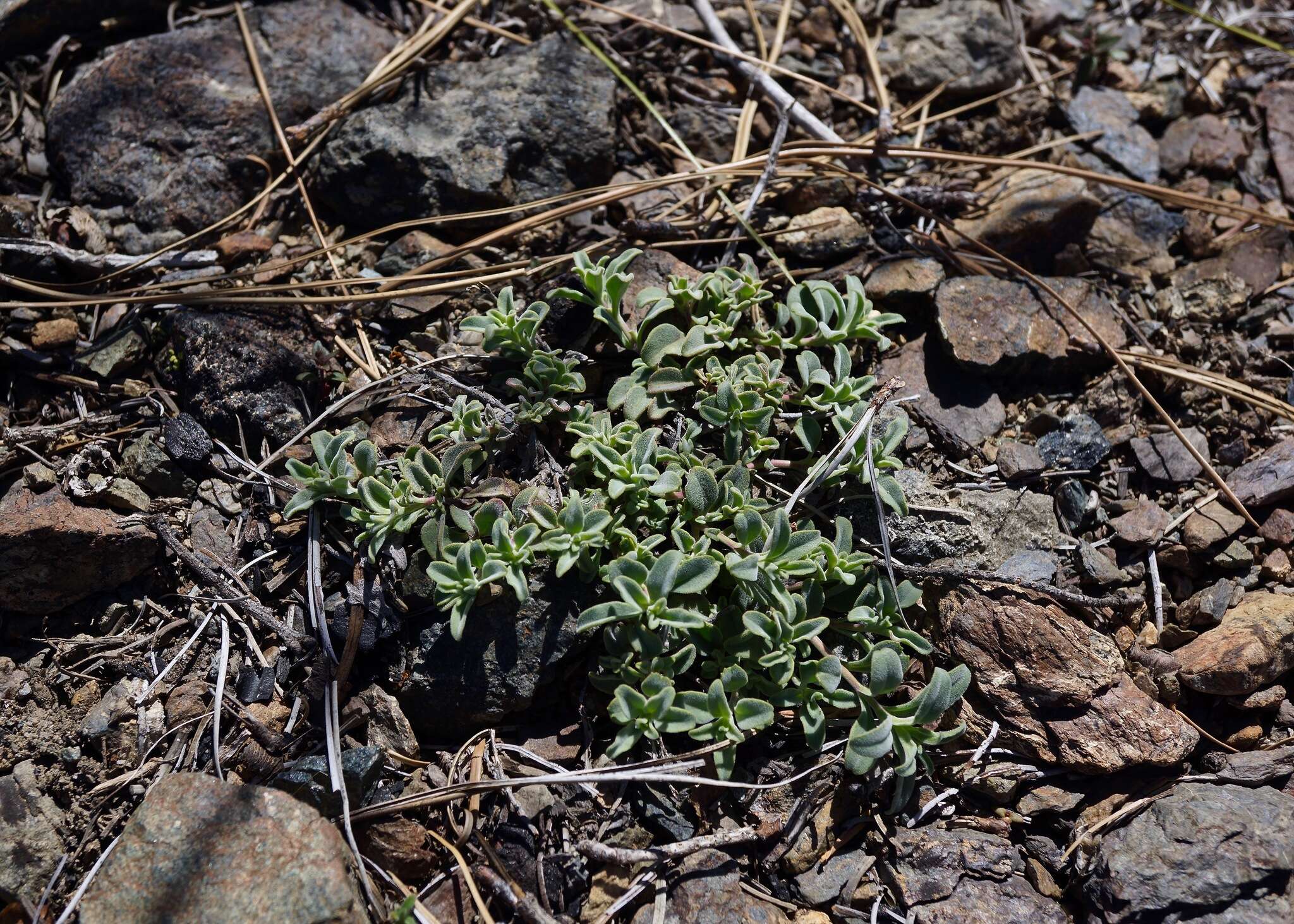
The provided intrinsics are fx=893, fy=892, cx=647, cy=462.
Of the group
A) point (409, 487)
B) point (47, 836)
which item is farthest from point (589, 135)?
point (47, 836)

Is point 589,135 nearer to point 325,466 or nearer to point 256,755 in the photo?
point 325,466

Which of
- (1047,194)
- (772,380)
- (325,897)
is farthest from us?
(1047,194)

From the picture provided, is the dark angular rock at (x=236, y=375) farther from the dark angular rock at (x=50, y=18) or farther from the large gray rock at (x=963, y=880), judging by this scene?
the large gray rock at (x=963, y=880)

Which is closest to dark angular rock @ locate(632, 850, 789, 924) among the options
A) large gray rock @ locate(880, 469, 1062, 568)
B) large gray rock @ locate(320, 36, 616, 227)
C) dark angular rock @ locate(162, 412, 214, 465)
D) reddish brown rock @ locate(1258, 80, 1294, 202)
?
large gray rock @ locate(880, 469, 1062, 568)

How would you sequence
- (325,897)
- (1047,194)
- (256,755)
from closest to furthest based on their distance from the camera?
(325,897) < (256,755) < (1047,194)

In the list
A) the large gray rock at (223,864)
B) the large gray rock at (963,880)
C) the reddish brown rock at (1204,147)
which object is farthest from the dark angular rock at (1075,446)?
the large gray rock at (223,864)

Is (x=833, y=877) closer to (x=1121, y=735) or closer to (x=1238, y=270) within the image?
(x=1121, y=735)

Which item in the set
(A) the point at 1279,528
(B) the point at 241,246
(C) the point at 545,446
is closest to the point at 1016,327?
(A) the point at 1279,528

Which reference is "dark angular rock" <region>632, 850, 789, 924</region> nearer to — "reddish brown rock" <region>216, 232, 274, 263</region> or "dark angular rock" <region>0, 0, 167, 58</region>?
"reddish brown rock" <region>216, 232, 274, 263</region>
